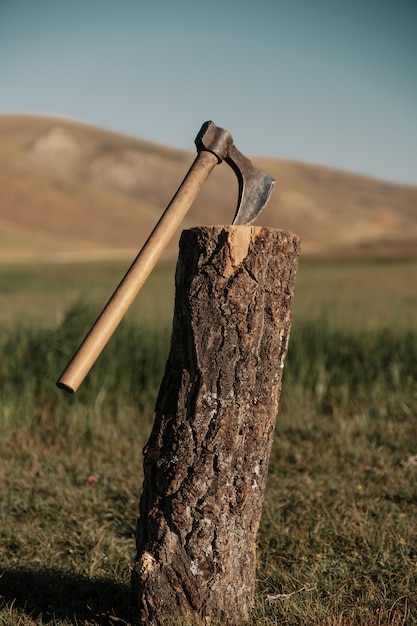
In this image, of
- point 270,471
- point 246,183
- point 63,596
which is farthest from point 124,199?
point 63,596

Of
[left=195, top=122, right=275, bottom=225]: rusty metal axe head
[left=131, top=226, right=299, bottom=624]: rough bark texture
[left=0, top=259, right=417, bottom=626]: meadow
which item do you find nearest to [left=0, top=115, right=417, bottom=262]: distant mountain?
[left=0, top=259, right=417, bottom=626]: meadow

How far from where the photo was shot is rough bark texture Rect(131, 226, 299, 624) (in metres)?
1.96

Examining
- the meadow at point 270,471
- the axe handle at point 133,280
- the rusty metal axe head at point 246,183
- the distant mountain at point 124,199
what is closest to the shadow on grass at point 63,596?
the meadow at point 270,471

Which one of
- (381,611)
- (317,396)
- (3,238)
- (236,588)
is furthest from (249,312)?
(3,238)

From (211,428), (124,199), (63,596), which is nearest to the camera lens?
(211,428)

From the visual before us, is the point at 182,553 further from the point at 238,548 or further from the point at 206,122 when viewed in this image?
the point at 206,122

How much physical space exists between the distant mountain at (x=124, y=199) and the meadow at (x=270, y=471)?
43.8 ft

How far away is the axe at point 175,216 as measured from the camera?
1.98 meters

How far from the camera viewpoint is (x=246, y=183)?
248cm

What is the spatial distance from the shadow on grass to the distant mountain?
54.0ft

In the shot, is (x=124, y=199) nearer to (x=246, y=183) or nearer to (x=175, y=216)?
(x=246, y=183)

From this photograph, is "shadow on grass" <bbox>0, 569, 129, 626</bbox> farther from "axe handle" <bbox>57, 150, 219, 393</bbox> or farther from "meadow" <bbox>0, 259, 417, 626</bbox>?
"axe handle" <bbox>57, 150, 219, 393</bbox>

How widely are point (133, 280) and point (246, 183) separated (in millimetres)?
670

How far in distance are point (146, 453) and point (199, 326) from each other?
43 centimetres
